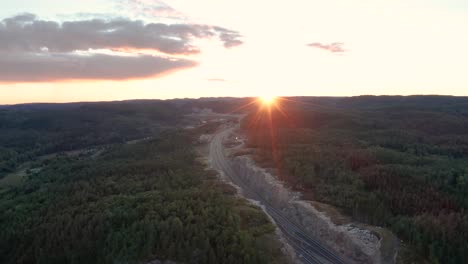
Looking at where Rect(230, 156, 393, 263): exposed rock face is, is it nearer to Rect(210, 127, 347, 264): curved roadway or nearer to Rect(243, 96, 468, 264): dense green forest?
Rect(210, 127, 347, 264): curved roadway

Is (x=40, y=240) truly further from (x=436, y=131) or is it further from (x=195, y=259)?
(x=436, y=131)

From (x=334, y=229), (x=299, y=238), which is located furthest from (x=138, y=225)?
(x=334, y=229)

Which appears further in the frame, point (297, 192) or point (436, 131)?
point (436, 131)

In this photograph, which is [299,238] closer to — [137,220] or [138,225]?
[138,225]

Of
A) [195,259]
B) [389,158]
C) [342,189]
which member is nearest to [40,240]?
[195,259]

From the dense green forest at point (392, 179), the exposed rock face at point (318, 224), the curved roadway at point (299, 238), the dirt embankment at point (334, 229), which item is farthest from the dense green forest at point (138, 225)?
the dense green forest at point (392, 179)

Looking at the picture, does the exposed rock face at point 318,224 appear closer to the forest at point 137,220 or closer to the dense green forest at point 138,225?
the forest at point 137,220
